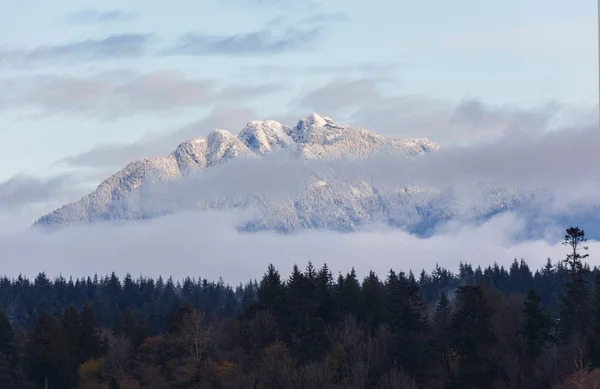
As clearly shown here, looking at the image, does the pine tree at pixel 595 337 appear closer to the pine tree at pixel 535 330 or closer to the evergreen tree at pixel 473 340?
the pine tree at pixel 535 330

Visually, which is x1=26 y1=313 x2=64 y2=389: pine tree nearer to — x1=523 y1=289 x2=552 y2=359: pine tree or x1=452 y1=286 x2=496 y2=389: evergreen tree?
x1=452 y1=286 x2=496 y2=389: evergreen tree

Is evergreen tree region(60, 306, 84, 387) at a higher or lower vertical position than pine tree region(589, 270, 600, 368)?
higher

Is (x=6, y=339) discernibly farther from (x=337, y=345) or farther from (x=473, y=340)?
(x=473, y=340)

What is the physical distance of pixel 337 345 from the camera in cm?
14175

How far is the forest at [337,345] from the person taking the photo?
12788 cm

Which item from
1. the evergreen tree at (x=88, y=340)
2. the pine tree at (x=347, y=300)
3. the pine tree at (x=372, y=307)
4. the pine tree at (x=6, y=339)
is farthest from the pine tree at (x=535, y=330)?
the pine tree at (x=6, y=339)

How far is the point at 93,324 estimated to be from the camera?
16500cm

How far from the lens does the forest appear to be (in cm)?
12788

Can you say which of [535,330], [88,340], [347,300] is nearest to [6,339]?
[88,340]

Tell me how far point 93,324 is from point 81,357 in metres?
8.99

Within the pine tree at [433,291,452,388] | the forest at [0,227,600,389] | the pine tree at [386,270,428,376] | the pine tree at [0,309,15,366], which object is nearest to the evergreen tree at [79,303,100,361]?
A: the forest at [0,227,600,389]

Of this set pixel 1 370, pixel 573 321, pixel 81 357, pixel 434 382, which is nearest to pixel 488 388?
pixel 434 382

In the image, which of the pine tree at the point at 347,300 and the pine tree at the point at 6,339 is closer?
the pine tree at the point at 347,300

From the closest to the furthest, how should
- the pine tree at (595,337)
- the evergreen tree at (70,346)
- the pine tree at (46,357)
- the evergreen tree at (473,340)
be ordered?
the evergreen tree at (473,340) → the pine tree at (595,337) → the evergreen tree at (70,346) → the pine tree at (46,357)
